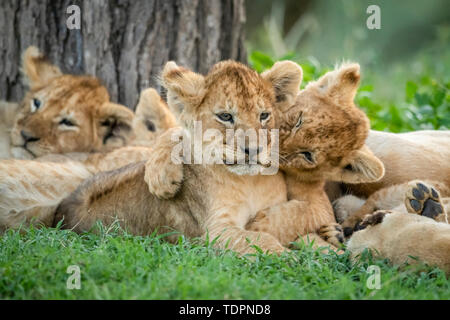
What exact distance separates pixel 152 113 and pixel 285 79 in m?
1.47

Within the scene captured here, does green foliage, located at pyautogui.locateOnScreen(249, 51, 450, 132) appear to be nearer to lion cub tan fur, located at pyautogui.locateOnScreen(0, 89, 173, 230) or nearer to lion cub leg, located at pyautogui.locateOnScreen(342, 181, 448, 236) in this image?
lion cub tan fur, located at pyautogui.locateOnScreen(0, 89, 173, 230)

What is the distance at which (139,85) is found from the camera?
4711mm

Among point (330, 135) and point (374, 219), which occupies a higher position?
point (330, 135)

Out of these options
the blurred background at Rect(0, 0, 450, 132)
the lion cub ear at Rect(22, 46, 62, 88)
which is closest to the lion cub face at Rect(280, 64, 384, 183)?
the blurred background at Rect(0, 0, 450, 132)

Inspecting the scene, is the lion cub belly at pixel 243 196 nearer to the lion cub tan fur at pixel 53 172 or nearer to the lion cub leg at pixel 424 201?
the lion cub leg at pixel 424 201

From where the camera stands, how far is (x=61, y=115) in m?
4.46

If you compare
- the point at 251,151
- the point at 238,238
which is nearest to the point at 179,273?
the point at 238,238

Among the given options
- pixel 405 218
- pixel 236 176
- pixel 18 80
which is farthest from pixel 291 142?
pixel 18 80

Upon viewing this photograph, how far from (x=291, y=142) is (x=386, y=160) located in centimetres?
91

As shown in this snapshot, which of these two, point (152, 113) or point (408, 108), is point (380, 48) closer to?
point (408, 108)

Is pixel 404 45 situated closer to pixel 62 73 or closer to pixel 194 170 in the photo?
pixel 62 73

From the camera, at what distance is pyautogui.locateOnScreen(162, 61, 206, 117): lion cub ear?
3172 millimetres

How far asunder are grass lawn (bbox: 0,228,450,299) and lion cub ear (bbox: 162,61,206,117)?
70cm

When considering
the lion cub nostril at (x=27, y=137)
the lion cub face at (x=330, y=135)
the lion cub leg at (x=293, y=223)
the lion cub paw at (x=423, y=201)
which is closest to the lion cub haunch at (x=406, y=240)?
the lion cub paw at (x=423, y=201)
